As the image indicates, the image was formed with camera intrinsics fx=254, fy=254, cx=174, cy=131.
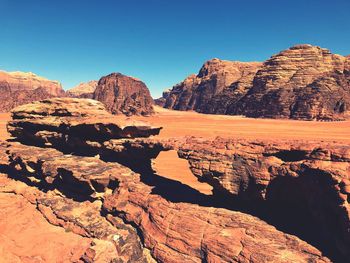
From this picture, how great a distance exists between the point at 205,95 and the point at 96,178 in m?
109

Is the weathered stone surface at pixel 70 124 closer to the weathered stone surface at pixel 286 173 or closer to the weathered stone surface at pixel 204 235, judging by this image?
the weathered stone surface at pixel 204 235

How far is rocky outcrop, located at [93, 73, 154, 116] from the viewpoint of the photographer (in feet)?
246

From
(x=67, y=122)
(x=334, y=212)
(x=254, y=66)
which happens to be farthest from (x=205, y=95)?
(x=334, y=212)

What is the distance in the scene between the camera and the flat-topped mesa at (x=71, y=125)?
14.3 metres

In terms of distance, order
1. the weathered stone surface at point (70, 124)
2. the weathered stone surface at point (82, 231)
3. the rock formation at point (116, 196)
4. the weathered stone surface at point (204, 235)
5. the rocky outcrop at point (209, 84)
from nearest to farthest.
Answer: the weathered stone surface at point (204, 235), the rock formation at point (116, 196), the weathered stone surface at point (82, 231), the weathered stone surface at point (70, 124), the rocky outcrop at point (209, 84)

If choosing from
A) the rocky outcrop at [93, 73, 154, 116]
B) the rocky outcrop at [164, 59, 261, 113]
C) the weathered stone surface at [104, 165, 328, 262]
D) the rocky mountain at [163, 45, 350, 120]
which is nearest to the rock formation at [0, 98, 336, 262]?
the weathered stone surface at [104, 165, 328, 262]

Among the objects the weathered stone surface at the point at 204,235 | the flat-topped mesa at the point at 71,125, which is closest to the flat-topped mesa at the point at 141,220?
A: the weathered stone surface at the point at 204,235

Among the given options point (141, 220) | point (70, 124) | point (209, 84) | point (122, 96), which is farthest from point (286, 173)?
point (209, 84)

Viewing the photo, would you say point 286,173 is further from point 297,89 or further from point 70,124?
point 297,89

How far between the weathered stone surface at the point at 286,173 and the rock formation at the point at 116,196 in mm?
216

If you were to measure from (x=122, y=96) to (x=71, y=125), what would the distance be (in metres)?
88.5

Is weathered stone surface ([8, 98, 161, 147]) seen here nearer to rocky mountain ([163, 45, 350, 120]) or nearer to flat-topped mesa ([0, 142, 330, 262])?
flat-topped mesa ([0, 142, 330, 262])

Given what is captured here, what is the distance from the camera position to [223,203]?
10.6 m

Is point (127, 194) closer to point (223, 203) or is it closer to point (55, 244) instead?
point (55, 244)
